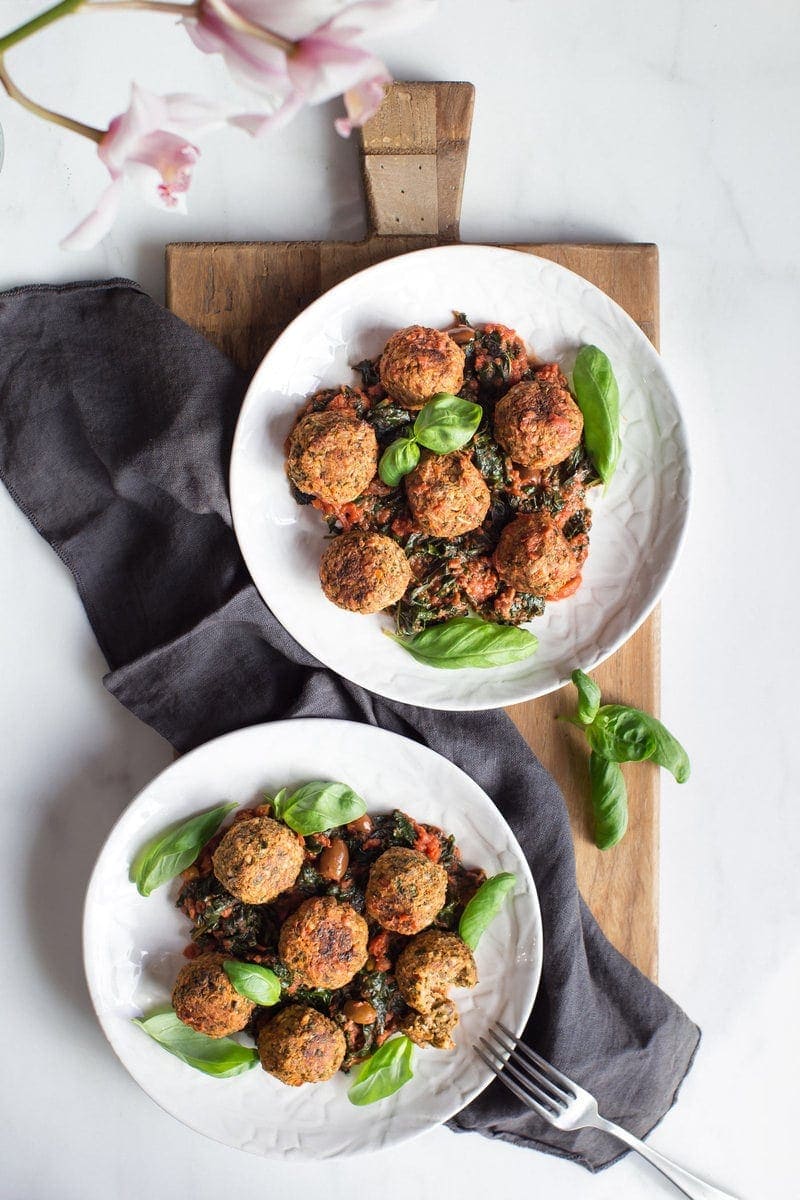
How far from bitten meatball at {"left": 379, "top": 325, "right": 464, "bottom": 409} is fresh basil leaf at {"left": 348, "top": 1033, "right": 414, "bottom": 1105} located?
1948 millimetres

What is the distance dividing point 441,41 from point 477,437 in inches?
54.3

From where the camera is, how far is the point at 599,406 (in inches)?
116

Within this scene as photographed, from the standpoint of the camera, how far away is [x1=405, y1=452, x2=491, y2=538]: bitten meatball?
2818mm

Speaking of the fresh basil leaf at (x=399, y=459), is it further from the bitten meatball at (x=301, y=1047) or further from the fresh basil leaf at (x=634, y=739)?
the bitten meatball at (x=301, y=1047)

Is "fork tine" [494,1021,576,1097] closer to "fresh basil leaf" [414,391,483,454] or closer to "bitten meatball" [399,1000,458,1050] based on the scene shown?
"bitten meatball" [399,1000,458,1050]

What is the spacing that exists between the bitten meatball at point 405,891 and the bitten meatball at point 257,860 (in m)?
0.25

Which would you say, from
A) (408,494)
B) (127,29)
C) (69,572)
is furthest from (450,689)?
(127,29)

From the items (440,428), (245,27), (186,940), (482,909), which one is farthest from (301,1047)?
(245,27)

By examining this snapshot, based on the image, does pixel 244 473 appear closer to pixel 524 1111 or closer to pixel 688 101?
pixel 688 101

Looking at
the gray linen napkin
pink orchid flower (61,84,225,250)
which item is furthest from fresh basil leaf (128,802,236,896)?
pink orchid flower (61,84,225,250)

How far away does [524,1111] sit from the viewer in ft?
10.3

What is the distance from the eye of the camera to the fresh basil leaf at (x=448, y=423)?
280 cm

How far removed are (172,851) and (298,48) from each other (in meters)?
2.33

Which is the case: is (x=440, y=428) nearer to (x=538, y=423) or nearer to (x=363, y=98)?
(x=538, y=423)
